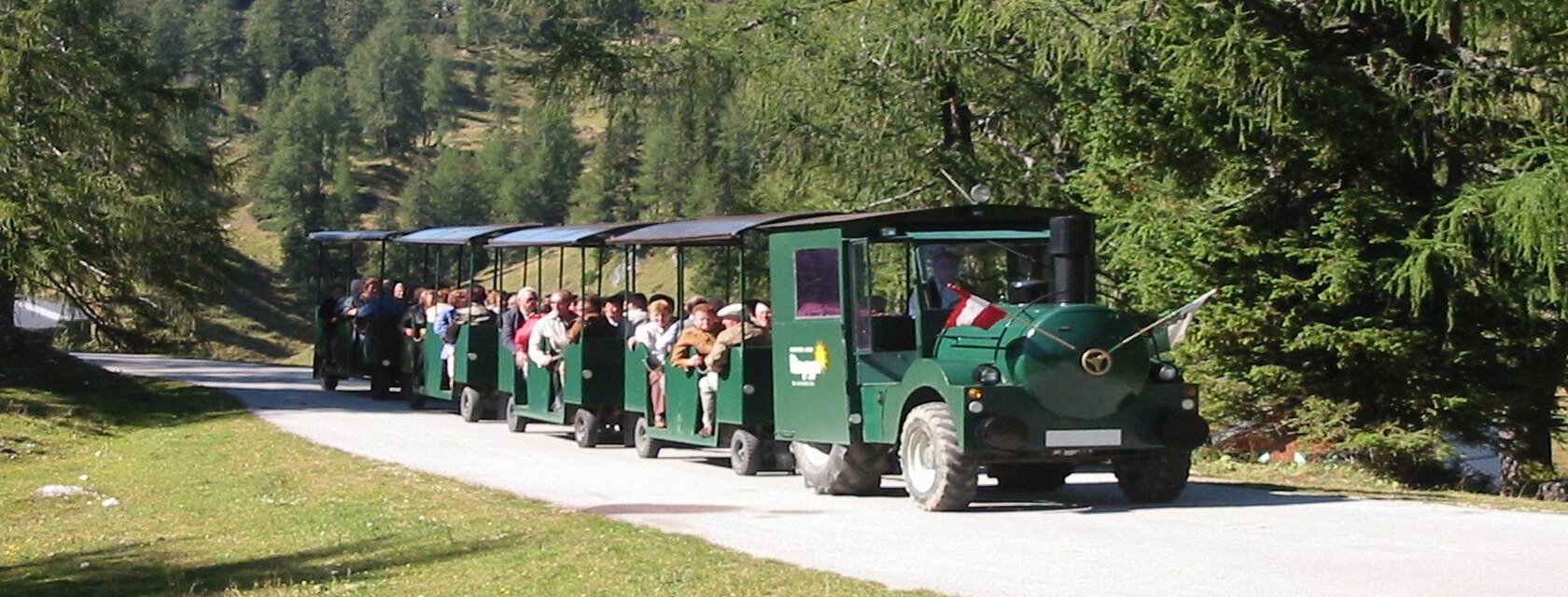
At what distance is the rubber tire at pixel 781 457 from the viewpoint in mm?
19672

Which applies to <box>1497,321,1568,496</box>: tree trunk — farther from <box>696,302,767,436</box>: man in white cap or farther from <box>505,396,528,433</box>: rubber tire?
<box>505,396,528,433</box>: rubber tire

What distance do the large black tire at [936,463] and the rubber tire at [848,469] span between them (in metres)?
1.04

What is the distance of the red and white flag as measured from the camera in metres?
16.1

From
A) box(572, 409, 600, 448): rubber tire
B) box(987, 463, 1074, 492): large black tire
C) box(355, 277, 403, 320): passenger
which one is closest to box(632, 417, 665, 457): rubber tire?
box(572, 409, 600, 448): rubber tire

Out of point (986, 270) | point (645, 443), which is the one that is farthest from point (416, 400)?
point (986, 270)

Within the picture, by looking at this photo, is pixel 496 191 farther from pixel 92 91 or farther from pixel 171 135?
pixel 92 91

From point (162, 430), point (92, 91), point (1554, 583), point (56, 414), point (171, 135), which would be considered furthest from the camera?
point (171, 135)

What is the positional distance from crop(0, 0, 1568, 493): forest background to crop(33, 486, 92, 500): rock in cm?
977

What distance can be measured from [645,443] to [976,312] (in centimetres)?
653

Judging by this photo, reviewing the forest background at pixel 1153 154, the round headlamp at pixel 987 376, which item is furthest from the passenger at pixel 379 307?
the round headlamp at pixel 987 376

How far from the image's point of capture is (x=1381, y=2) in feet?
70.1

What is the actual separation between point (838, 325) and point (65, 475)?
9.29m

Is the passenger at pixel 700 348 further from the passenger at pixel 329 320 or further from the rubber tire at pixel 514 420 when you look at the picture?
the passenger at pixel 329 320

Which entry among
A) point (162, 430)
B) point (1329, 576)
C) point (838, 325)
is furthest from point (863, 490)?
point (162, 430)
